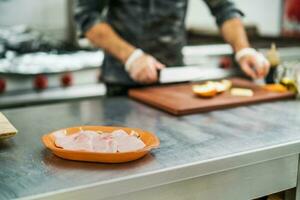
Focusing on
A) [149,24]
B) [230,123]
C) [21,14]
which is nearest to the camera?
[230,123]

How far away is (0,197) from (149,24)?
110 cm

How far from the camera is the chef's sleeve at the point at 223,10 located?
189 cm

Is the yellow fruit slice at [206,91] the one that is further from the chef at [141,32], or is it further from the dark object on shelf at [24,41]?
the dark object on shelf at [24,41]

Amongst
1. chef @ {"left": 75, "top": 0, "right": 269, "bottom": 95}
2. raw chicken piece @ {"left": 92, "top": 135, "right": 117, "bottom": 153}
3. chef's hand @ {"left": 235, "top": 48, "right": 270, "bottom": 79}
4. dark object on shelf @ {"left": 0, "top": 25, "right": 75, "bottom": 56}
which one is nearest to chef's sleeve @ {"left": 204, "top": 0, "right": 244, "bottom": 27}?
chef @ {"left": 75, "top": 0, "right": 269, "bottom": 95}

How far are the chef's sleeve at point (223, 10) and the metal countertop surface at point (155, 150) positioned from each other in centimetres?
52

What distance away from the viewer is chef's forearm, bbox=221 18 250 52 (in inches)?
72.2

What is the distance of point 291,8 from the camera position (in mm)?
3396

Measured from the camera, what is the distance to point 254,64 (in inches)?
66.6

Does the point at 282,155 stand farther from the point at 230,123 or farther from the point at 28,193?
the point at 28,193

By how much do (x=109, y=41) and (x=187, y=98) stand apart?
1.20 ft

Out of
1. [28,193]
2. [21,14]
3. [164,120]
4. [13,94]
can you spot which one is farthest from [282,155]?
[21,14]

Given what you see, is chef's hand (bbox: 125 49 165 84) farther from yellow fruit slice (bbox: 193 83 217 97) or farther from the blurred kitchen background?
the blurred kitchen background

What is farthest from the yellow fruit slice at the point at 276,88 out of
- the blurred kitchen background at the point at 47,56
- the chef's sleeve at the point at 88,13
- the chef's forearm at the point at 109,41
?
the blurred kitchen background at the point at 47,56

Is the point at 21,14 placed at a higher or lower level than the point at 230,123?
higher
